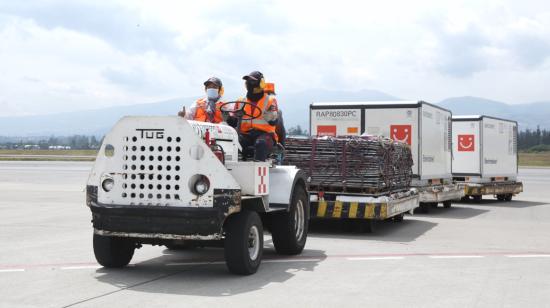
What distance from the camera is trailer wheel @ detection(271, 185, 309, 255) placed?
9.60 meters

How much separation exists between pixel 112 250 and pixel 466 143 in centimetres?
1580

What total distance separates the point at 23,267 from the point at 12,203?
10881 mm

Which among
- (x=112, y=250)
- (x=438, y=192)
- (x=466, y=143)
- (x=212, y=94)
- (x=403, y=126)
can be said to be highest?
(x=212, y=94)

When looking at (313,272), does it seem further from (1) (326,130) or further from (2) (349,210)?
(1) (326,130)

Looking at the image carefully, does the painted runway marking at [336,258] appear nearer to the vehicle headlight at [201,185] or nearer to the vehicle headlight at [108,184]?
the vehicle headlight at [108,184]

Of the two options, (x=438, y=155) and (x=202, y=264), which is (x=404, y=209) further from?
(x=202, y=264)

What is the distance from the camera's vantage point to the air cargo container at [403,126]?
16.2 metres

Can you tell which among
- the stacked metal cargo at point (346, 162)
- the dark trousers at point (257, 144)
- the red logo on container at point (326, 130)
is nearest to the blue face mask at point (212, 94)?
the dark trousers at point (257, 144)

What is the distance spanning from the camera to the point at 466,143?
2198 centimetres

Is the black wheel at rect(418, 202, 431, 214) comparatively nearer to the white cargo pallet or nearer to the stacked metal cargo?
the white cargo pallet

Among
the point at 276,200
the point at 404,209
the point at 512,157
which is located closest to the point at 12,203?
the point at 404,209

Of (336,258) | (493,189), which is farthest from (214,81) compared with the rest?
(493,189)

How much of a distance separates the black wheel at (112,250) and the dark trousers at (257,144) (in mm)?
2002

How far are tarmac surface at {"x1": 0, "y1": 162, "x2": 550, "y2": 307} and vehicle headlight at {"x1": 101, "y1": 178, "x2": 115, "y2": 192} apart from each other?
1020 mm
